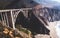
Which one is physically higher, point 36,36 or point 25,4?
point 25,4

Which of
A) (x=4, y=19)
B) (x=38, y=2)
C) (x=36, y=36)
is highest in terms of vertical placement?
(x=38, y=2)

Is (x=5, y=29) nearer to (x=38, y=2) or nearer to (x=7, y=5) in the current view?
(x=7, y=5)

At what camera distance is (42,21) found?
101 cm

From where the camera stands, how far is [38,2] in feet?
3.30

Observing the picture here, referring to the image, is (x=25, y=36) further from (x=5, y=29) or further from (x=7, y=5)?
(x=7, y=5)

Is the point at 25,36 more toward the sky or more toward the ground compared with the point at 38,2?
more toward the ground

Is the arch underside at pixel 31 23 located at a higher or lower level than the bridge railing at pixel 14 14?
lower

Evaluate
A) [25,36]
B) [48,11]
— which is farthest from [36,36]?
[48,11]

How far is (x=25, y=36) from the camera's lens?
0.98 metres

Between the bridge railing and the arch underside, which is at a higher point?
the bridge railing

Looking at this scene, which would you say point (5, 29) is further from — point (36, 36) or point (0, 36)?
point (36, 36)

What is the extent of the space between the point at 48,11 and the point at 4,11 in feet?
1.01

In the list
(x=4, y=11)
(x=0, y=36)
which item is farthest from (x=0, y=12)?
(x=0, y=36)

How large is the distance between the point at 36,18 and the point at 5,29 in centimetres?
23
